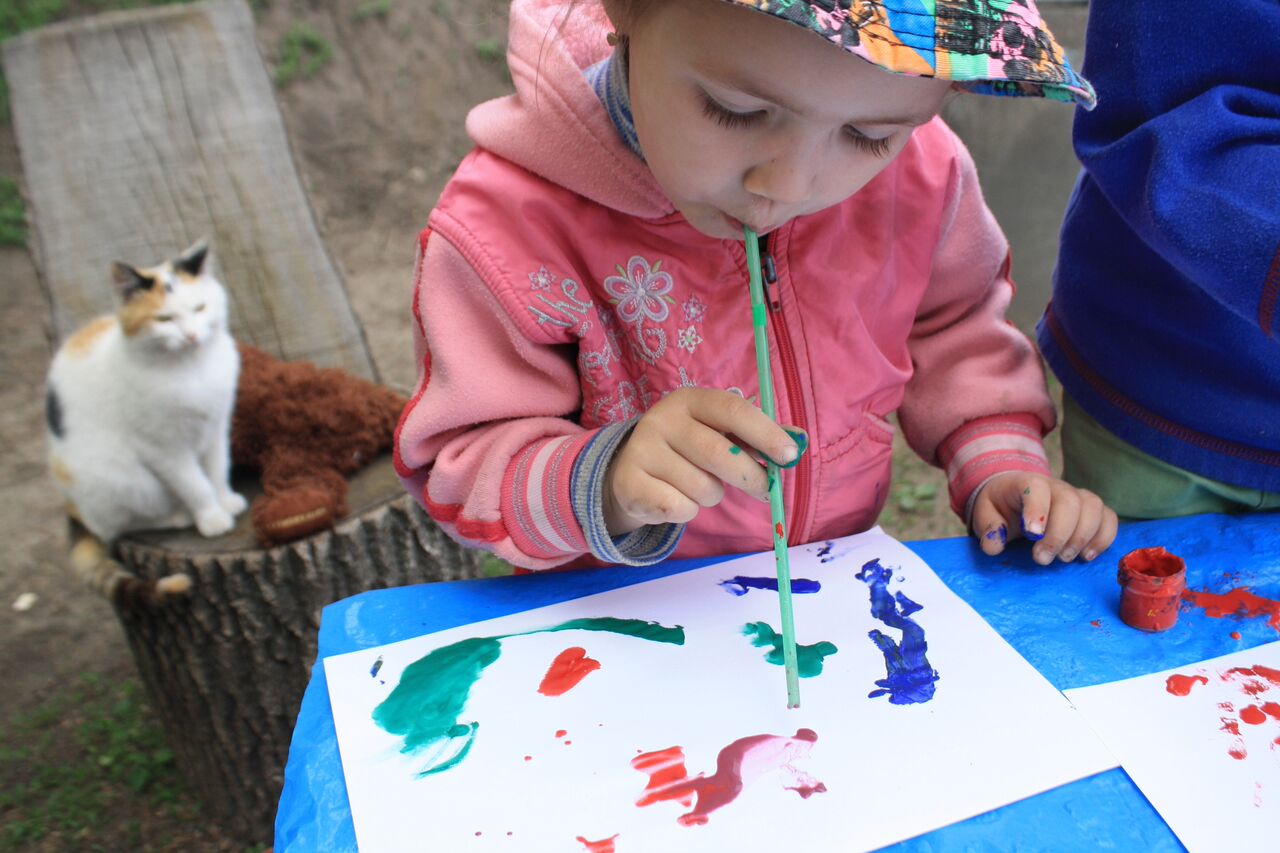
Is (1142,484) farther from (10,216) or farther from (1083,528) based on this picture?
(10,216)

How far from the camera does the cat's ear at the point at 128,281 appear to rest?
136 cm

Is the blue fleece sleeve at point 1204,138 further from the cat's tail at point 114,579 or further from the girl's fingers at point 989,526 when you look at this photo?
the cat's tail at point 114,579

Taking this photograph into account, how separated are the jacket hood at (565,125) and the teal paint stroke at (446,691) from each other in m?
0.36

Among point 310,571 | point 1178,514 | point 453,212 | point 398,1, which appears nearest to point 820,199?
point 453,212

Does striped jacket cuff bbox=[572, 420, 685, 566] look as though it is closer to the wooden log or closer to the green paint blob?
the green paint blob

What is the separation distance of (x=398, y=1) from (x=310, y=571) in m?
3.69

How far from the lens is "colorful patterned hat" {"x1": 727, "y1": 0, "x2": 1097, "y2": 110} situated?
540 mm

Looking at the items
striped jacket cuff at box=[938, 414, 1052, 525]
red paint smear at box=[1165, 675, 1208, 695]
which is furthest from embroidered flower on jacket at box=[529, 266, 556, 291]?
red paint smear at box=[1165, 675, 1208, 695]

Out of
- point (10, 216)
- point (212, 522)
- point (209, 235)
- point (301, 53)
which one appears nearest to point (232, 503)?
point (212, 522)

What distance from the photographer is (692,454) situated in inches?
28.2

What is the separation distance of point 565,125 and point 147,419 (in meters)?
0.93

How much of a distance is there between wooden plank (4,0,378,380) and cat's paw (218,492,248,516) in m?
0.44

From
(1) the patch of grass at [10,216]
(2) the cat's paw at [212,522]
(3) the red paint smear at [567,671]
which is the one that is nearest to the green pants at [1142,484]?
(3) the red paint smear at [567,671]

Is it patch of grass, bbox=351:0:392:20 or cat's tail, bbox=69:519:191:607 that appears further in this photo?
patch of grass, bbox=351:0:392:20
